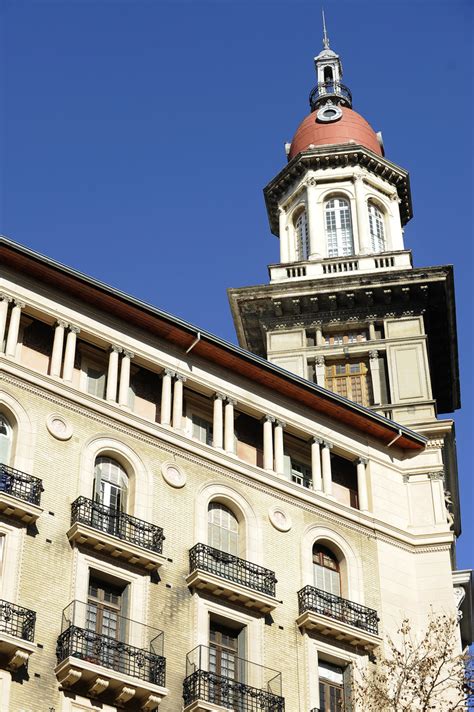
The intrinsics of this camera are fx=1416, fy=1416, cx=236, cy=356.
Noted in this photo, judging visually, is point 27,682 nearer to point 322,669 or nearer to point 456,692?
point 322,669

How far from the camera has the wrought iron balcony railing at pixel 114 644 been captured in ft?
123

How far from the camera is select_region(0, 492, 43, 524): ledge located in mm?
38625

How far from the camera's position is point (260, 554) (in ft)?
144

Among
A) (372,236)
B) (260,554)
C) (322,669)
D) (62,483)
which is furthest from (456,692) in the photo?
(372,236)

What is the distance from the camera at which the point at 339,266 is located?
6588cm

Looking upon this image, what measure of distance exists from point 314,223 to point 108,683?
36.0m

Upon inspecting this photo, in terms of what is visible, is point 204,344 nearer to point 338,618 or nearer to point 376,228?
point 338,618

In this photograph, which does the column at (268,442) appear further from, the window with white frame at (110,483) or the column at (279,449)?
the window with white frame at (110,483)

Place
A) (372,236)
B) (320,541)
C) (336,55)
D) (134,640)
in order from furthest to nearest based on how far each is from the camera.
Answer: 1. (336,55)
2. (372,236)
3. (320,541)
4. (134,640)

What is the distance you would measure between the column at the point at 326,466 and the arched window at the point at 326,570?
2234 mm

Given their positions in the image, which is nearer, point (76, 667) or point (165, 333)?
point (76, 667)

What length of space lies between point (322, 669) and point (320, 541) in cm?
468

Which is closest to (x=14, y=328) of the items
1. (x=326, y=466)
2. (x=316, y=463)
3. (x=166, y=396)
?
(x=166, y=396)

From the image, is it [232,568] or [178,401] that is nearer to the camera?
[232,568]
